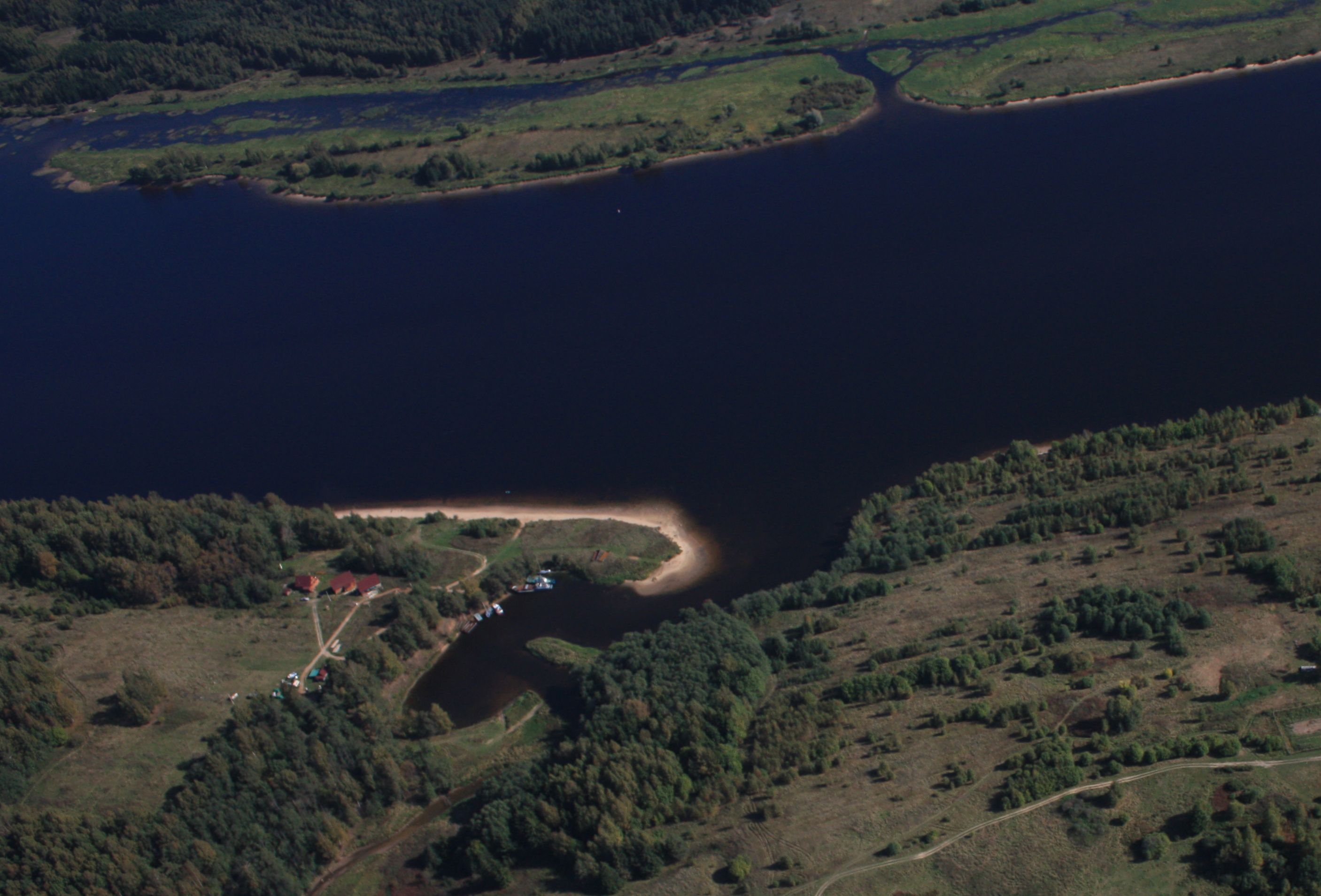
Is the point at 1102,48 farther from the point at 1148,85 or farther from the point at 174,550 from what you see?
the point at 174,550

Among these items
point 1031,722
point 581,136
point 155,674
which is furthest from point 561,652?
point 581,136

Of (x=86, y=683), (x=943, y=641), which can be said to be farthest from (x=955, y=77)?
(x=86, y=683)

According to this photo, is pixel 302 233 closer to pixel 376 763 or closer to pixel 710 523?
pixel 710 523

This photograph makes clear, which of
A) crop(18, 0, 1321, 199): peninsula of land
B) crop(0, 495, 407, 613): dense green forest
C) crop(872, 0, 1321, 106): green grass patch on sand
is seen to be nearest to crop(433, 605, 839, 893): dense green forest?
crop(0, 495, 407, 613): dense green forest

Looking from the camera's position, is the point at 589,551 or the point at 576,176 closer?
the point at 589,551

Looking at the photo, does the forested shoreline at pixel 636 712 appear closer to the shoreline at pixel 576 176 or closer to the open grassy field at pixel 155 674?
the open grassy field at pixel 155 674

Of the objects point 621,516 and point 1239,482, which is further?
point 621,516

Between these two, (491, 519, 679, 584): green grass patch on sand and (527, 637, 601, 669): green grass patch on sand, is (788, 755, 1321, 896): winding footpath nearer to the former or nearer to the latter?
(527, 637, 601, 669): green grass patch on sand
